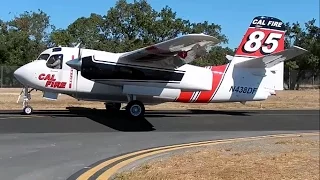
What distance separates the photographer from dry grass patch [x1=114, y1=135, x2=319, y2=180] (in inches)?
291

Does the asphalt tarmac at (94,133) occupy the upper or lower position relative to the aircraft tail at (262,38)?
lower

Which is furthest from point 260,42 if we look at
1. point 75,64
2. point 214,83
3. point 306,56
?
point 306,56

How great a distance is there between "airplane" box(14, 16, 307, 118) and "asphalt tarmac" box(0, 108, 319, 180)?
95 centimetres

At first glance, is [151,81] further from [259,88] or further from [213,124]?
[259,88]

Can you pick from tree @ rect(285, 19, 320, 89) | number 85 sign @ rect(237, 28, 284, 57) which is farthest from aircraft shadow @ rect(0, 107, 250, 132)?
tree @ rect(285, 19, 320, 89)

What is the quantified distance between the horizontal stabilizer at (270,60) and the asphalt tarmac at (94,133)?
217cm

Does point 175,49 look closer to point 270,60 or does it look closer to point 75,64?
point 75,64

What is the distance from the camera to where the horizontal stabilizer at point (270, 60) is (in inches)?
712

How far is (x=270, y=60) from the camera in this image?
781 inches

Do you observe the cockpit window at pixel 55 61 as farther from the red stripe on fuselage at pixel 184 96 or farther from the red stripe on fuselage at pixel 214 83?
the red stripe on fuselage at pixel 214 83

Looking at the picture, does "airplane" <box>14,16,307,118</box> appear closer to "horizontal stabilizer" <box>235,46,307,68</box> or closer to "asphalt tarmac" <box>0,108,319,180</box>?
"horizontal stabilizer" <box>235,46,307,68</box>

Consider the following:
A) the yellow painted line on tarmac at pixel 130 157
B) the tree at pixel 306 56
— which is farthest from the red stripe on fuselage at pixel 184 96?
the tree at pixel 306 56

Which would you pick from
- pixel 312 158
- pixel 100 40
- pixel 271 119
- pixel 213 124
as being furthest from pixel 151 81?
pixel 100 40

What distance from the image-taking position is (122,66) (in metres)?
18.5
